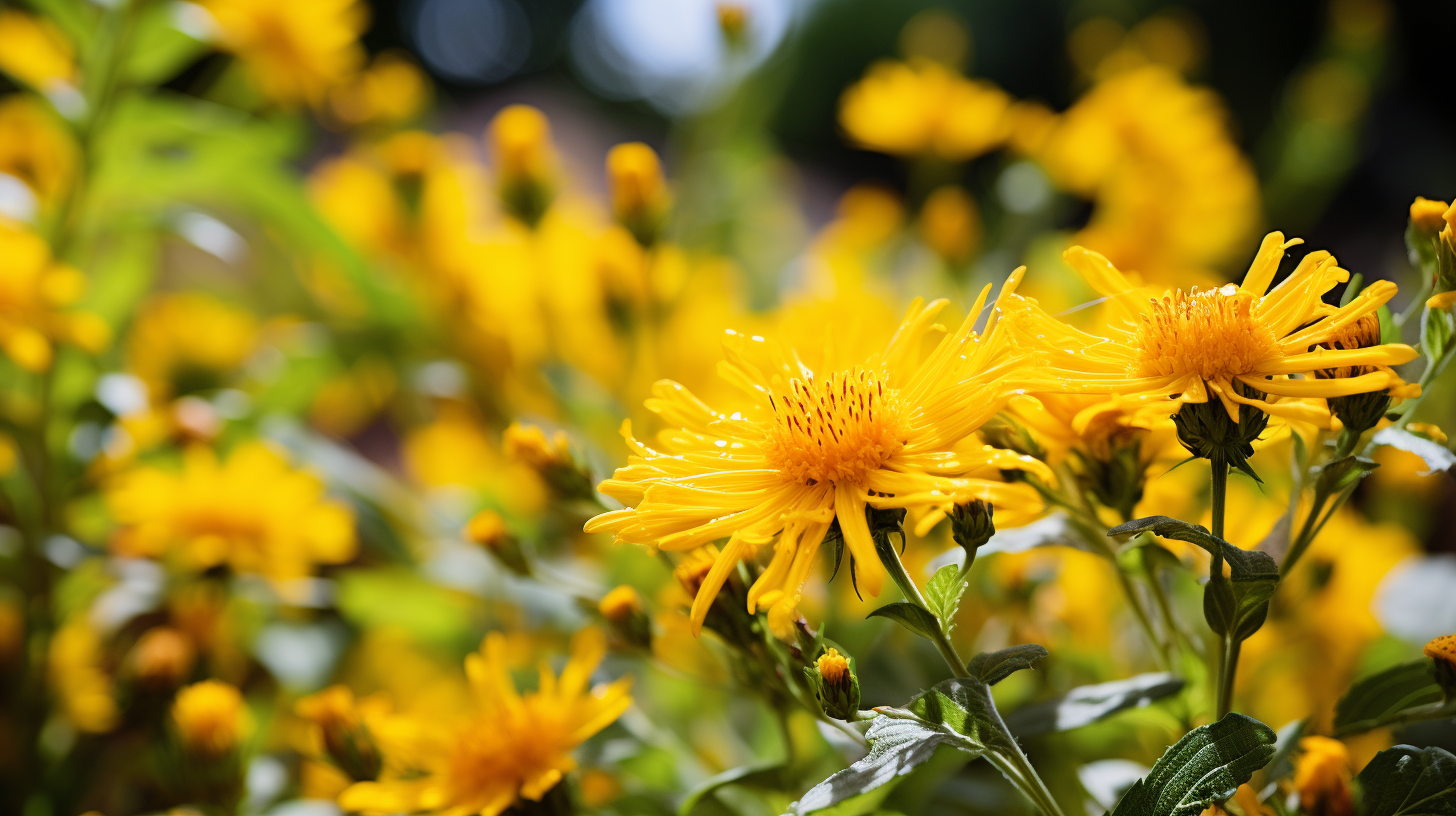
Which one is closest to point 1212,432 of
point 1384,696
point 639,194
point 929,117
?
point 1384,696

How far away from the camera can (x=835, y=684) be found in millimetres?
261

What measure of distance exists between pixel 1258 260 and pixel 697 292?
24.2 inches

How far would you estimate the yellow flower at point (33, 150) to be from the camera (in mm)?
767

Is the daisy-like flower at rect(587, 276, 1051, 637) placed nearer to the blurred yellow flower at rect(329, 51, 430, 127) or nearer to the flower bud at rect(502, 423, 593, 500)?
the flower bud at rect(502, 423, 593, 500)

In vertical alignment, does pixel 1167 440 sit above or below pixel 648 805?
above

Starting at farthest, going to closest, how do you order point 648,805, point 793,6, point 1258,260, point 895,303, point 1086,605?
point 793,6 → point 895,303 → point 1086,605 → point 648,805 → point 1258,260

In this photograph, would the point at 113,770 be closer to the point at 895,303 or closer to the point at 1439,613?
the point at 895,303

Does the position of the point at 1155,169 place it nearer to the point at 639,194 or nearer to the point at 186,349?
the point at 639,194

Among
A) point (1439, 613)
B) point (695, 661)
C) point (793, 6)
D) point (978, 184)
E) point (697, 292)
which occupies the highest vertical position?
point (793, 6)

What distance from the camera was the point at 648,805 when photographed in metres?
0.40

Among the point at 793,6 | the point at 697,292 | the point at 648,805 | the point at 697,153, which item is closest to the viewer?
the point at 648,805

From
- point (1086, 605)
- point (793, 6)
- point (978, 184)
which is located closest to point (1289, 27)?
point (978, 184)

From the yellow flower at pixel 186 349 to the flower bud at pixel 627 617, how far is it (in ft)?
1.71

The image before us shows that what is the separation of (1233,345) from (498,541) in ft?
0.98
